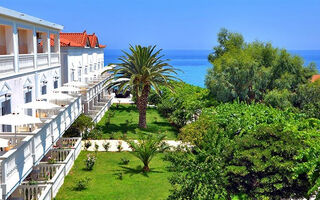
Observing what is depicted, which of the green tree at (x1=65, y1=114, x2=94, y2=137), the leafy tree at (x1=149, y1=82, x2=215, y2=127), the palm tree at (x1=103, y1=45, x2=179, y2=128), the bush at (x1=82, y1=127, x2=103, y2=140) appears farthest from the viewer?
the leafy tree at (x1=149, y1=82, x2=215, y2=127)

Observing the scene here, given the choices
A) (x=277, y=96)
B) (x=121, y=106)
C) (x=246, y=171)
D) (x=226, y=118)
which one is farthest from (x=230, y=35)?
(x=246, y=171)

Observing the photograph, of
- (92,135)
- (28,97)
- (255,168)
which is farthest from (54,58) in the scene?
(255,168)

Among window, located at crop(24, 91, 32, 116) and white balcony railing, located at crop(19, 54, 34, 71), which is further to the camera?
window, located at crop(24, 91, 32, 116)

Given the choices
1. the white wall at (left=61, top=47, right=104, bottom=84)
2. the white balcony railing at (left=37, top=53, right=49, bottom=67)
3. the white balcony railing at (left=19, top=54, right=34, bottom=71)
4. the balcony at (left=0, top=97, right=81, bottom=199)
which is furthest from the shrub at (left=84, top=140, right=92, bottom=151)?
the white wall at (left=61, top=47, right=104, bottom=84)

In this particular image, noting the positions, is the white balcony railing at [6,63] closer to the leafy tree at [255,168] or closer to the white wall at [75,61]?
the leafy tree at [255,168]

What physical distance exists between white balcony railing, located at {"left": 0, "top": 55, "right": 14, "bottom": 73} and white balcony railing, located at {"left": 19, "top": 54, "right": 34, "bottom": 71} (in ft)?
4.64

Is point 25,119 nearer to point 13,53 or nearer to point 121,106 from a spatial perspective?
point 13,53

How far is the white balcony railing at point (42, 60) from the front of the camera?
23381mm

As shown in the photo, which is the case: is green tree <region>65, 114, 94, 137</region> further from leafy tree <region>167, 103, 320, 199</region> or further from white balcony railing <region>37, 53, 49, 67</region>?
leafy tree <region>167, 103, 320, 199</region>

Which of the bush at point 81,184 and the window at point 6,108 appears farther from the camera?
the bush at point 81,184

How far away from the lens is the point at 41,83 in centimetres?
2389

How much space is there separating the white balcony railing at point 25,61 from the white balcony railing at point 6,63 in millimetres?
1414

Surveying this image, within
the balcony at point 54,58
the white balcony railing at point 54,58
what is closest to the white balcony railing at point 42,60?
the white balcony railing at point 54,58

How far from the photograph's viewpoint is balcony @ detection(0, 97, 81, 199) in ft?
37.4
